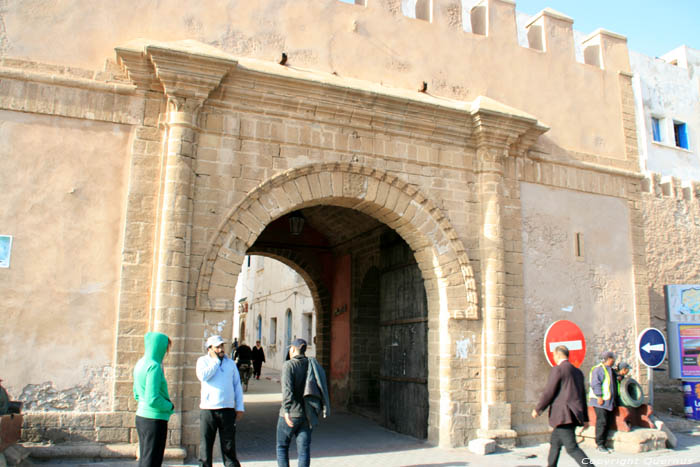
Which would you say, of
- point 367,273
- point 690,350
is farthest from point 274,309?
point 690,350

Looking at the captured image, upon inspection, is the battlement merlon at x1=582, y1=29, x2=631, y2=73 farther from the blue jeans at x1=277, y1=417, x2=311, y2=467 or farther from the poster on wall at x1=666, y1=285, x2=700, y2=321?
the blue jeans at x1=277, y1=417, x2=311, y2=467

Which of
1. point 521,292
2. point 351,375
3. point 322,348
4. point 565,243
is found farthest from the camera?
point 322,348

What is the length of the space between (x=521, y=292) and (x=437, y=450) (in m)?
2.19

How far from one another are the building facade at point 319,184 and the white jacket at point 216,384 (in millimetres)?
1054

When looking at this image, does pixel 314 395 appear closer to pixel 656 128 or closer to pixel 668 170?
pixel 668 170

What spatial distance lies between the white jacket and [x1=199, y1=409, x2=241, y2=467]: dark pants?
6 centimetres

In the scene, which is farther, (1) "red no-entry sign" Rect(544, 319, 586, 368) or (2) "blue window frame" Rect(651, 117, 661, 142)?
(2) "blue window frame" Rect(651, 117, 661, 142)

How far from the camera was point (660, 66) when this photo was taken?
17609 millimetres

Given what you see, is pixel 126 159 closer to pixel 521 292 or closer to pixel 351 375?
pixel 521 292

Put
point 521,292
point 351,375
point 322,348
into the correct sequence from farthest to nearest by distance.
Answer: point 322,348, point 351,375, point 521,292

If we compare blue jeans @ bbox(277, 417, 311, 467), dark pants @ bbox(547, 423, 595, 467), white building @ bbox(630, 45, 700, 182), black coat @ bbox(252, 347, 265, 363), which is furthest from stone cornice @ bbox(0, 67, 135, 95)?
white building @ bbox(630, 45, 700, 182)

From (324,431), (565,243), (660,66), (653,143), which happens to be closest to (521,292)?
(565,243)

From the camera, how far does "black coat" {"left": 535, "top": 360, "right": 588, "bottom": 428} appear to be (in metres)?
4.93

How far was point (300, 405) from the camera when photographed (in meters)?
4.83
